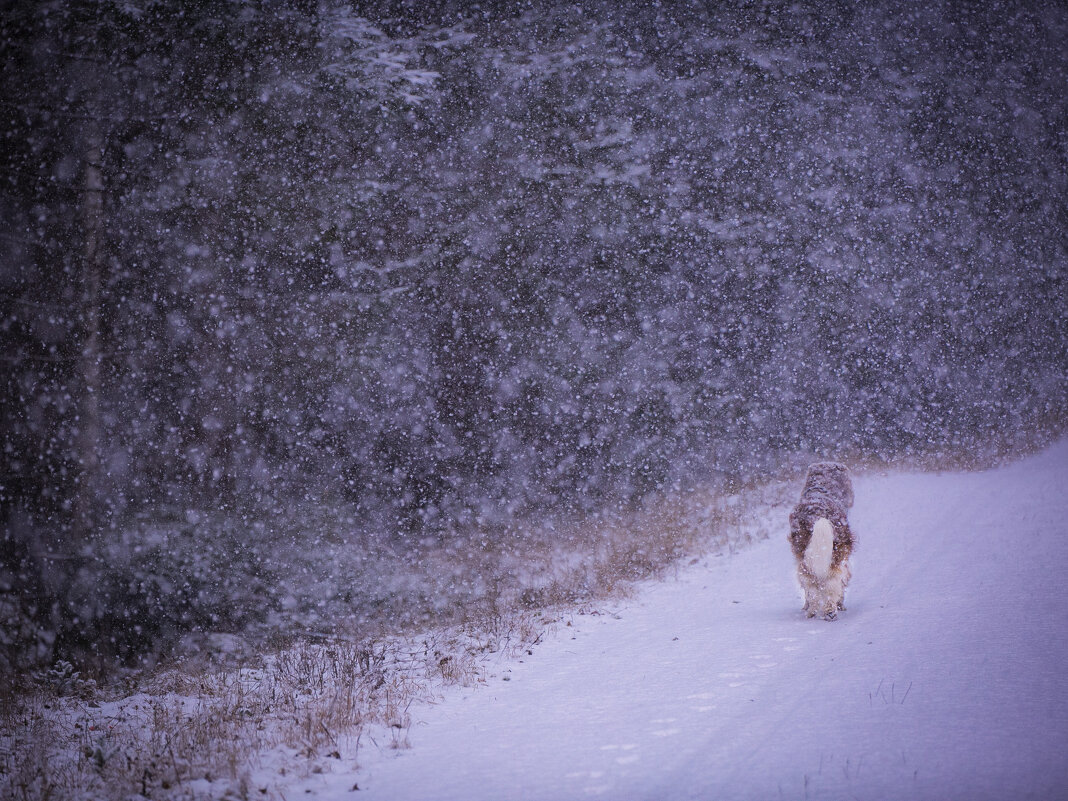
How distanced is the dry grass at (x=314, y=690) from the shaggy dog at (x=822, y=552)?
3.00 meters

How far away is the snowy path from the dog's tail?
542mm


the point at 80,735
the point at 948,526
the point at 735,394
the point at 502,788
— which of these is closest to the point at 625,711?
the point at 502,788

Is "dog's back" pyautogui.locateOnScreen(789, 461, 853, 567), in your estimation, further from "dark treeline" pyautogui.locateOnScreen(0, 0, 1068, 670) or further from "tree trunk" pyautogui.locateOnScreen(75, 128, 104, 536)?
"tree trunk" pyautogui.locateOnScreen(75, 128, 104, 536)

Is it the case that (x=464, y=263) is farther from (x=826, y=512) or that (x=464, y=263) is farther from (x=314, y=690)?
(x=314, y=690)

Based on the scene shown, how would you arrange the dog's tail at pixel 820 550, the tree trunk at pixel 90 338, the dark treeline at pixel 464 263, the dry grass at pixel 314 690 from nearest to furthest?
the dry grass at pixel 314 690, the dog's tail at pixel 820 550, the tree trunk at pixel 90 338, the dark treeline at pixel 464 263

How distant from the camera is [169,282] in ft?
38.2

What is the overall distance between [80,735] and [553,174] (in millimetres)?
11535

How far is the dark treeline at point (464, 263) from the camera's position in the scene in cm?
1030

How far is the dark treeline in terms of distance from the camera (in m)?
10.3

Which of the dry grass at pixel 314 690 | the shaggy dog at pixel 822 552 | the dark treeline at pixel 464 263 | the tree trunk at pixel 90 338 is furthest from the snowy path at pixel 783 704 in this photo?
the tree trunk at pixel 90 338

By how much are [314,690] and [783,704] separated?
416 cm

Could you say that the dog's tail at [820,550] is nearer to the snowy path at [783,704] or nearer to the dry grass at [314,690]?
the snowy path at [783,704]

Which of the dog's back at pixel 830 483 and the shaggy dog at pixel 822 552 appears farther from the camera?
the dog's back at pixel 830 483

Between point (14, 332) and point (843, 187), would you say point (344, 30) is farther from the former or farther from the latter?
point (843, 187)
